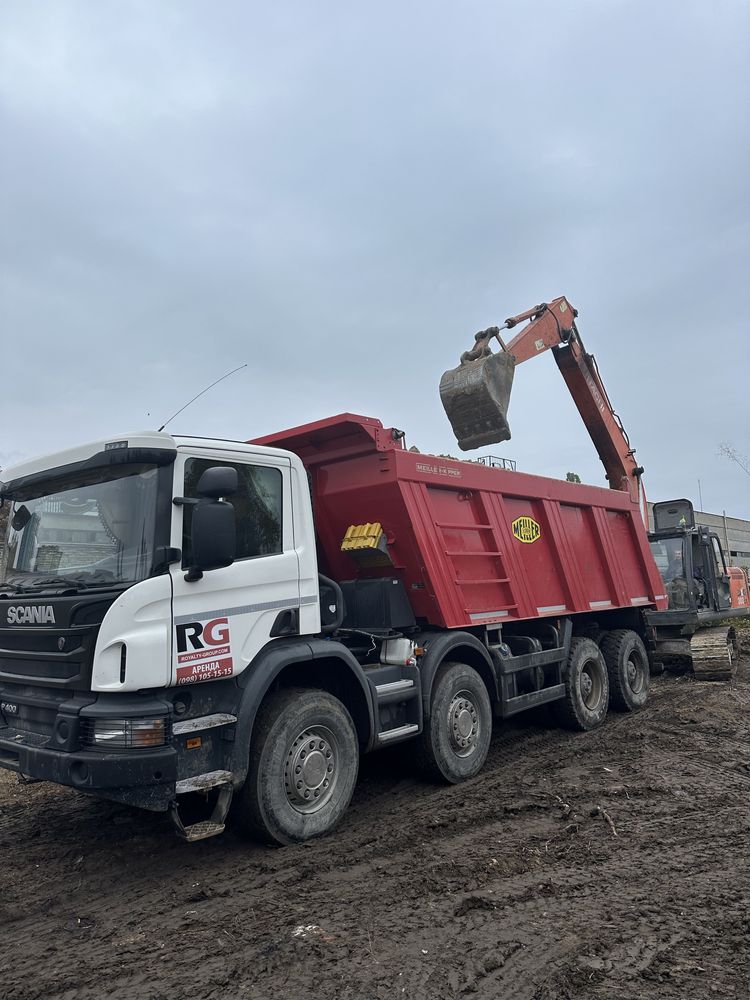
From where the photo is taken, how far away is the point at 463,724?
648 cm

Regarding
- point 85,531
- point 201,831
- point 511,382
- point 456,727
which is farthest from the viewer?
point 511,382

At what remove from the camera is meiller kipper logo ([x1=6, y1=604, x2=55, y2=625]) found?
4.35 m

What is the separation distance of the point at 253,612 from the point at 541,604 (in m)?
3.96

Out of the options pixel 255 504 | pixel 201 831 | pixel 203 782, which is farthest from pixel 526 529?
pixel 201 831

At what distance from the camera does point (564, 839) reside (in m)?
4.87

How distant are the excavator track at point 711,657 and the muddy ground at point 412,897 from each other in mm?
5421

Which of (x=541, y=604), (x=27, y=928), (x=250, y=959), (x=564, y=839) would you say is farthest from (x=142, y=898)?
(x=541, y=604)

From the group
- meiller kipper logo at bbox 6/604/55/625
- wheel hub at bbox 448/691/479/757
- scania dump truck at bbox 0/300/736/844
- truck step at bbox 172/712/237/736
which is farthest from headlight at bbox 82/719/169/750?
wheel hub at bbox 448/691/479/757

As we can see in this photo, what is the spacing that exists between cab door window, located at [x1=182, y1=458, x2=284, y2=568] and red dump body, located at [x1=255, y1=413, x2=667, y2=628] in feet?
2.93

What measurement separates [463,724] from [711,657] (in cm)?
672

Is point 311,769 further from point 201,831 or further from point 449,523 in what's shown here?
point 449,523

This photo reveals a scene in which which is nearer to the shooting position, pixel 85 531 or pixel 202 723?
pixel 202 723

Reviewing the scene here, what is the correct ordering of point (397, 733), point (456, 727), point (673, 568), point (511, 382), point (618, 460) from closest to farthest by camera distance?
point (397, 733) < point (456, 727) < point (511, 382) < point (618, 460) < point (673, 568)

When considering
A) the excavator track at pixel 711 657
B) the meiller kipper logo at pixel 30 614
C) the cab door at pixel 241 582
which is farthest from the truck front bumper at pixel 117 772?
the excavator track at pixel 711 657
